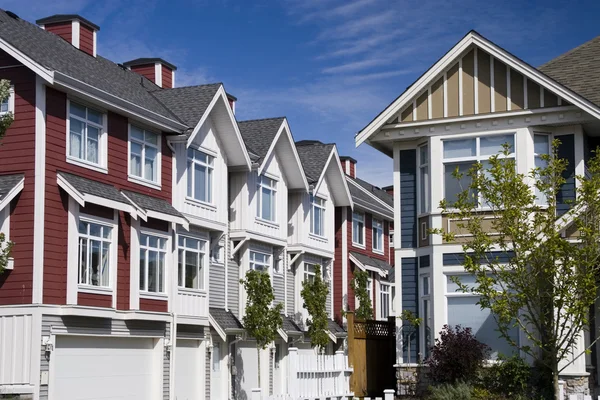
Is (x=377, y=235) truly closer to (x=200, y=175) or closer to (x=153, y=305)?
(x=200, y=175)

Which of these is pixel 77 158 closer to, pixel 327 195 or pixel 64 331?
pixel 64 331

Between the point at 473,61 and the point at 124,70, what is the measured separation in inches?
498

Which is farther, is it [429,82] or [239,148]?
[239,148]

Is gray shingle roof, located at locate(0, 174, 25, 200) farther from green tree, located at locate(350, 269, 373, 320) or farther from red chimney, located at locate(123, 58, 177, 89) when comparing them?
green tree, located at locate(350, 269, 373, 320)

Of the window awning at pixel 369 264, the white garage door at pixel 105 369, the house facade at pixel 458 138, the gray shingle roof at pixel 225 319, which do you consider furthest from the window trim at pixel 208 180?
the window awning at pixel 369 264

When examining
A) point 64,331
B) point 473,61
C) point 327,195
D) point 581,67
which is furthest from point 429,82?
point 327,195

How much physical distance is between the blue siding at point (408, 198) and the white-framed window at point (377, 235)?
64.5 ft

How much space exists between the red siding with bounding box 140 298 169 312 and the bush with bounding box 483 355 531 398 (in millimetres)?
9569

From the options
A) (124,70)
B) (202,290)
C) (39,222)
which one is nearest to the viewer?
(39,222)

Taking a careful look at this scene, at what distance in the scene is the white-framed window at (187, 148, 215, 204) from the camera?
2978 centimetres

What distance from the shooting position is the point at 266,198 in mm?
34594

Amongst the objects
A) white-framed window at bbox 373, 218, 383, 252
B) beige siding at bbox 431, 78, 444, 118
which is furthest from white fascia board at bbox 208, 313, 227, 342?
white-framed window at bbox 373, 218, 383, 252

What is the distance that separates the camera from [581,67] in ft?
88.2

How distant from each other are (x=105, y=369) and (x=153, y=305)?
8.20 feet
